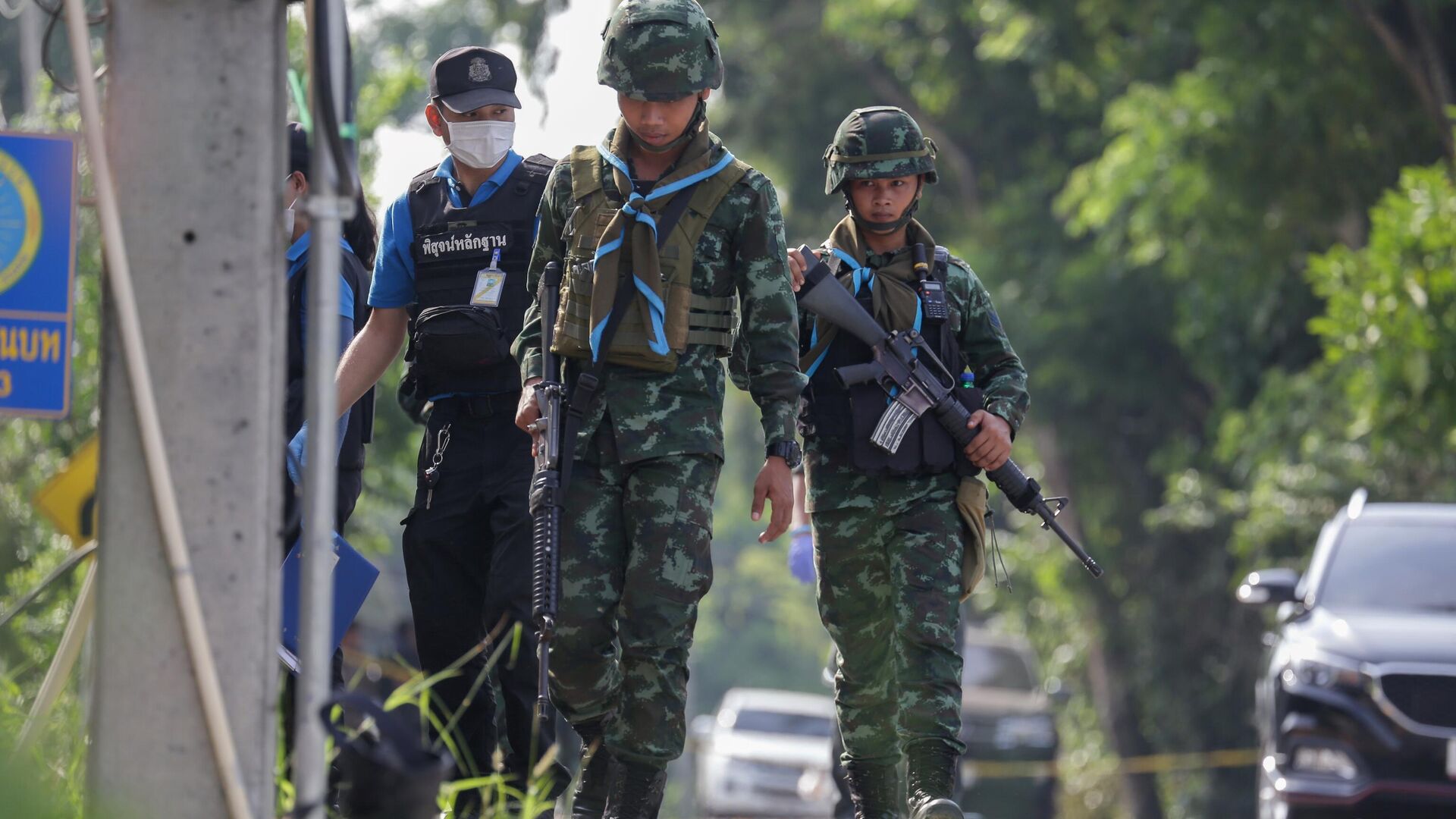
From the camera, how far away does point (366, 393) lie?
6.23 m

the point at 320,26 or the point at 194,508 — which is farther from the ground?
the point at 320,26

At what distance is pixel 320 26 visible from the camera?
3.50 meters

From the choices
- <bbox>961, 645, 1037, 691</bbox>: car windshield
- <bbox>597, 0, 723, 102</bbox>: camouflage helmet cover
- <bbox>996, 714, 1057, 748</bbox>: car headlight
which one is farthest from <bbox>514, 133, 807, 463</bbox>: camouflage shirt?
<bbox>961, 645, 1037, 691</bbox>: car windshield

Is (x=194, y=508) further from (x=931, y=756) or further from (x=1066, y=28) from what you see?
(x=1066, y=28)

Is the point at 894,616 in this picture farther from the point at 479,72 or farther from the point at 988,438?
the point at 479,72

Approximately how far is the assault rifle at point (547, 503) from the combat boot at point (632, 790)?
229mm

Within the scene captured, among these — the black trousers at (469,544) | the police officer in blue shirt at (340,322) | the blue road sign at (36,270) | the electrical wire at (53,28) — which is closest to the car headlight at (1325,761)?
the black trousers at (469,544)

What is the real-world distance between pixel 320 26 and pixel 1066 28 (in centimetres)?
2156

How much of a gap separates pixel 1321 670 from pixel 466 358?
4.73 meters

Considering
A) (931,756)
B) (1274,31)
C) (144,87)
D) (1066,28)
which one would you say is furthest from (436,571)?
(1066,28)

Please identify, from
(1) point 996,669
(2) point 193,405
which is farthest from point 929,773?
(1) point 996,669

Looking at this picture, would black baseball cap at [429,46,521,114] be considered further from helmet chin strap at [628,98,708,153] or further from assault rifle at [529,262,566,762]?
assault rifle at [529,262,566,762]

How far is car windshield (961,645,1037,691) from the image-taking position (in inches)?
811

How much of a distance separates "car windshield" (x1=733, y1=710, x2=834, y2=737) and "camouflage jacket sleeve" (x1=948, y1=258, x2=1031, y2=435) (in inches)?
889
